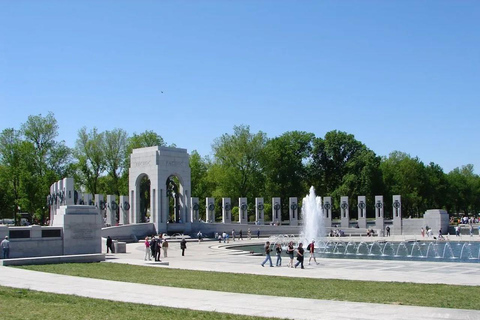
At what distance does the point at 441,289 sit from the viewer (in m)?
18.1

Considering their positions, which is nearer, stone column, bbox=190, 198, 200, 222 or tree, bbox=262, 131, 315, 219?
stone column, bbox=190, 198, 200, 222

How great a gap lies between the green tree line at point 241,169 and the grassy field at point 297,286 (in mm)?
49383

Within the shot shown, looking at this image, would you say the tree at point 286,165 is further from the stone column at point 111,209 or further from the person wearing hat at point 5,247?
the person wearing hat at point 5,247

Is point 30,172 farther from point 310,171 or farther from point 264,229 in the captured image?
point 310,171


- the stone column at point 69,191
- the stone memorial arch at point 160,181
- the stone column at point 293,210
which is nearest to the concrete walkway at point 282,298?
the stone column at point 69,191

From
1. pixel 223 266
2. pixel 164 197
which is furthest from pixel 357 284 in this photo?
pixel 164 197

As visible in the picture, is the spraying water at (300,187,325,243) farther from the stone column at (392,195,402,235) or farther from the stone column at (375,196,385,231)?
the stone column at (392,195,402,235)

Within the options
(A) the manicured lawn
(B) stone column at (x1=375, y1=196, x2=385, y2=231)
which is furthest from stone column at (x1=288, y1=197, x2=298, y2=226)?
(A) the manicured lawn

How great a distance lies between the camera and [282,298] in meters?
15.9

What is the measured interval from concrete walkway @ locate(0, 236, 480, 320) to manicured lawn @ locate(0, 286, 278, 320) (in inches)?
28.0

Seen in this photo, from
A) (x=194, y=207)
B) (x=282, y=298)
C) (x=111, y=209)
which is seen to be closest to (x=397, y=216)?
(x=194, y=207)

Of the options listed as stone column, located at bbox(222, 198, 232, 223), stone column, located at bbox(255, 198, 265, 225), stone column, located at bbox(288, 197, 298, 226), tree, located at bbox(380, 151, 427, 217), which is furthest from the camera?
tree, located at bbox(380, 151, 427, 217)

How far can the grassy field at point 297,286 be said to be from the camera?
15750 millimetres

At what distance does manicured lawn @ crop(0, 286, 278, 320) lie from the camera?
42.7 ft
